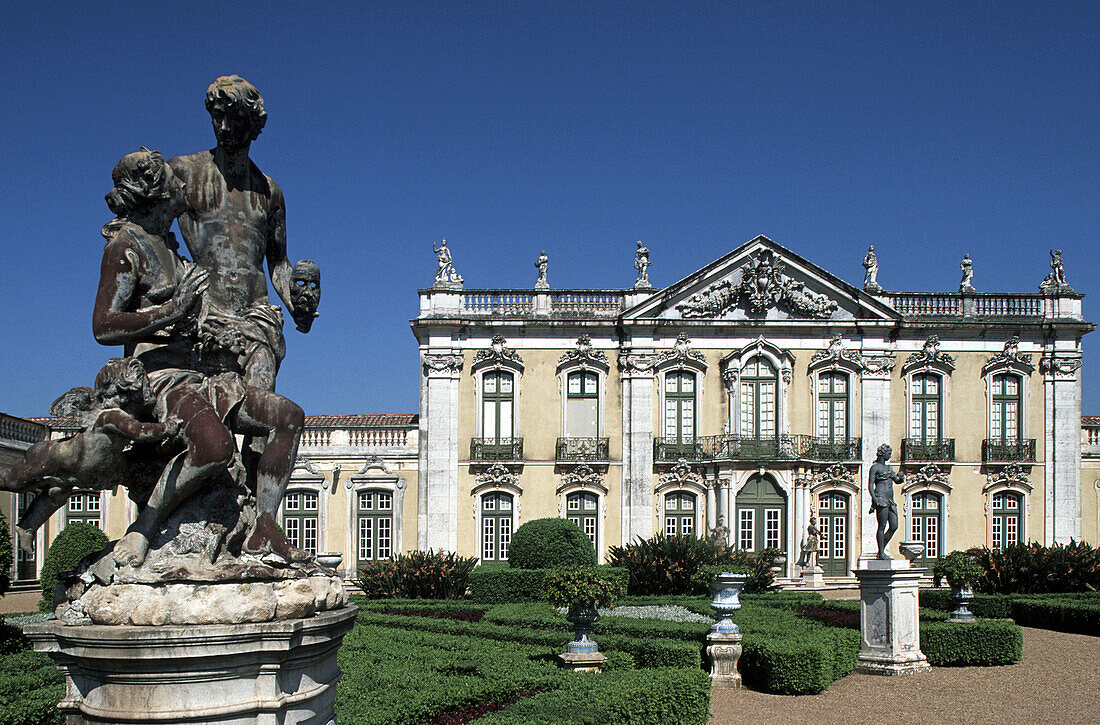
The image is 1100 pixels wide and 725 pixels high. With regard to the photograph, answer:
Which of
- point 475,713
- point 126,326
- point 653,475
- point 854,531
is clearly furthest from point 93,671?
point 854,531

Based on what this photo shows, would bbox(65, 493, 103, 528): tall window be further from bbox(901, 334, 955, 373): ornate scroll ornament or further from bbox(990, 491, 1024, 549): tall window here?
bbox(990, 491, 1024, 549): tall window

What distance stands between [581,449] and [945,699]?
53.2ft

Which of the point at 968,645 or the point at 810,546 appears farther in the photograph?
the point at 810,546

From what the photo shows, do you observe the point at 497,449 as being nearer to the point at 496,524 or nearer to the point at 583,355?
the point at 496,524

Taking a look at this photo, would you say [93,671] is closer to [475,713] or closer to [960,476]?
[475,713]

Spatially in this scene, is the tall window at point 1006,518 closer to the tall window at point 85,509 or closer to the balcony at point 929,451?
the balcony at point 929,451

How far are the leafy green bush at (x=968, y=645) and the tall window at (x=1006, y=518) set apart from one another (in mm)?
15125

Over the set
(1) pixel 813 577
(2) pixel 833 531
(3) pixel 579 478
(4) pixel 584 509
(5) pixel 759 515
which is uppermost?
(3) pixel 579 478

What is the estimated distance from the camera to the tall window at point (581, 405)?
26.5 meters

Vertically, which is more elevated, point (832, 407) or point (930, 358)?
point (930, 358)

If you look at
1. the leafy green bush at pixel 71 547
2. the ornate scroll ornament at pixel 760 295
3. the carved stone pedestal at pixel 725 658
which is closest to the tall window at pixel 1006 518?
the ornate scroll ornament at pixel 760 295

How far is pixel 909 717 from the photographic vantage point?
9523 millimetres

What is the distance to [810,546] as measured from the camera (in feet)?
83.4

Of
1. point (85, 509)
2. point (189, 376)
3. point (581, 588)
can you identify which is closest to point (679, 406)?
point (85, 509)
